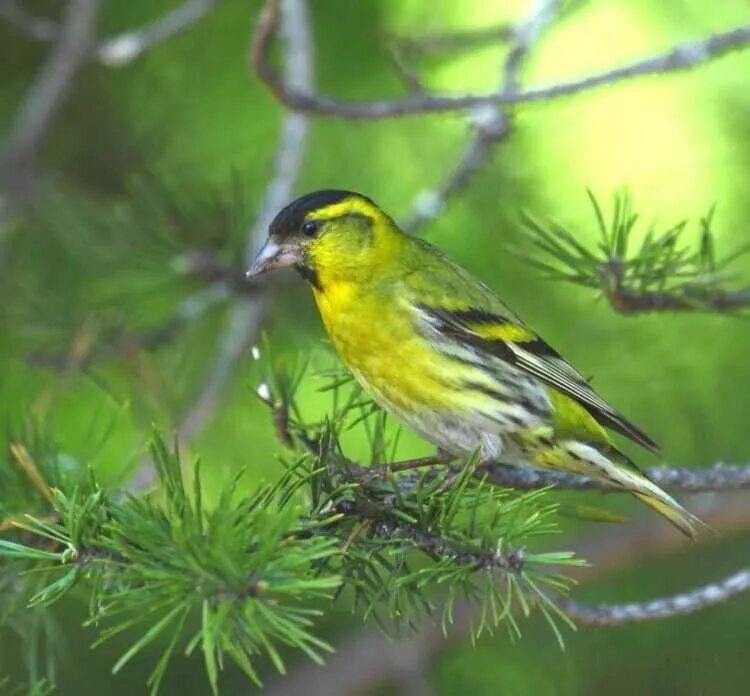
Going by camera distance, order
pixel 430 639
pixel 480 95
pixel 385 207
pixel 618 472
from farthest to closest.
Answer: pixel 385 207 → pixel 430 639 → pixel 618 472 → pixel 480 95

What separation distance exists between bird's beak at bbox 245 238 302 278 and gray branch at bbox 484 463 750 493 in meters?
0.43

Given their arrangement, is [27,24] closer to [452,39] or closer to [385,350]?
[452,39]

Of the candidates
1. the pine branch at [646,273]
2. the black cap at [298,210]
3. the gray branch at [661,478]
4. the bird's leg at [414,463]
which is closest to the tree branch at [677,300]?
the pine branch at [646,273]

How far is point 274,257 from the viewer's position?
2158mm

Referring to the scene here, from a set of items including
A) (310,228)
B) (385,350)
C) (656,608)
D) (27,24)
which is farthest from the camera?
(27,24)

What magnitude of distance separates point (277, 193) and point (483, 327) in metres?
0.44

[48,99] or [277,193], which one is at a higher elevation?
[48,99]

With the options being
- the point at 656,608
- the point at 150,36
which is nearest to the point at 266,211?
the point at 150,36

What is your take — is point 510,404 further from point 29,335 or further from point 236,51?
point 236,51

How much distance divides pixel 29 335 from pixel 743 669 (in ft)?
4.01

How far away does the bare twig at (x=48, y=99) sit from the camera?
2584 millimetres

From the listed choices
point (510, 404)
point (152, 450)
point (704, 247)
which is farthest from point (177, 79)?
point (152, 450)

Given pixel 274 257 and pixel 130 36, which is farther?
pixel 130 36

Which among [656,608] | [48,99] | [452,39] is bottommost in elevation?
[656,608]
